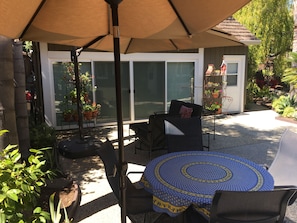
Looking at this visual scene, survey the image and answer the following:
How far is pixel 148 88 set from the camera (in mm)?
8555

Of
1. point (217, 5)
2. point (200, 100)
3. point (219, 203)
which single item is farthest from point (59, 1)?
point (200, 100)

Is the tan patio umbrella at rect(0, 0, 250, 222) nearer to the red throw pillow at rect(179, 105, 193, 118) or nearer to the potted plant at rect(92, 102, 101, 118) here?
the red throw pillow at rect(179, 105, 193, 118)

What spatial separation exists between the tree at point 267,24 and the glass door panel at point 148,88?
21.0 feet

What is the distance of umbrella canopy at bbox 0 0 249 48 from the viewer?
1.84m

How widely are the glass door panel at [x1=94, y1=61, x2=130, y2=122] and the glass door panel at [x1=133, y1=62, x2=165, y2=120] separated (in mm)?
330

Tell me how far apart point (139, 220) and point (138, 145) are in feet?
9.44

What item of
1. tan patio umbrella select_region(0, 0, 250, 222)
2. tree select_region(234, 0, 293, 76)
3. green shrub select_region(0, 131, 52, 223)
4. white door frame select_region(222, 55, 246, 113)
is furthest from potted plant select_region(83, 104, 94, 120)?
tree select_region(234, 0, 293, 76)

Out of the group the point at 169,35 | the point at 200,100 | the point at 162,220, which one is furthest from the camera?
the point at 200,100

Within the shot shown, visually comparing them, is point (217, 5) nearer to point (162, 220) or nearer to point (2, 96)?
point (2, 96)

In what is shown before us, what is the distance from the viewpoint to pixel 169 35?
2299 mm

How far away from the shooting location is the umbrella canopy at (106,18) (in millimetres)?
1839

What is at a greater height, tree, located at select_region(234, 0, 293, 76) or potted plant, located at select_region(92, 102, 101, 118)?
tree, located at select_region(234, 0, 293, 76)

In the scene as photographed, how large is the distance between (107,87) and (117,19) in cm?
633

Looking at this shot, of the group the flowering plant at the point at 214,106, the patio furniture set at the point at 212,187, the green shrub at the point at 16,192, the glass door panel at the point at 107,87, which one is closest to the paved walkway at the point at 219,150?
the flowering plant at the point at 214,106
